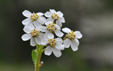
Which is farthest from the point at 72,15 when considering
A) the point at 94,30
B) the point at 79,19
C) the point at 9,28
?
the point at 9,28

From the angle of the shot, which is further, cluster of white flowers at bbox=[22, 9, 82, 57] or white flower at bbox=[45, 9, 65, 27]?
white flower at bbox=[45, 9, 65, 27]

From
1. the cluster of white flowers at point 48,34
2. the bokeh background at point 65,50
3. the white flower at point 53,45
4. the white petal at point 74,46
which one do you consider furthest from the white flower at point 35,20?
the bokeh background at point 65,50

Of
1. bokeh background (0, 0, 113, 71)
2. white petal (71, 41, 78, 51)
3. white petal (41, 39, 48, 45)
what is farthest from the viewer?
bokeh background (0, 0, 113, 71)

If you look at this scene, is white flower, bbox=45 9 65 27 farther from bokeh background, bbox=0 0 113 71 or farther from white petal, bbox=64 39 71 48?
bokeh background, bbox=0 0 113 71

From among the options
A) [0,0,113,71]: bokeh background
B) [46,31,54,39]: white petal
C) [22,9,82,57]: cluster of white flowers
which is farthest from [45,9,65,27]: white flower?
[0,0,113,71]: bokeh background

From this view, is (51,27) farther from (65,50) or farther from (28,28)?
(65,50)

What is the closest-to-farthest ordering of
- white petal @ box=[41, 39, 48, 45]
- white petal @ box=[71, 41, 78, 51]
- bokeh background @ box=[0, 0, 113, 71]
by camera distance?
white petal @ box=[41, 39, 48, 45], white petal @ box=[71, 41, 78, 51], bokeh background @ box=[0, 0, 113, 71]

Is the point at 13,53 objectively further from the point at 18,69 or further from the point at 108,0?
the point at 108,0

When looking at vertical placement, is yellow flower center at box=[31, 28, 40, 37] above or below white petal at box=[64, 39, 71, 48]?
above

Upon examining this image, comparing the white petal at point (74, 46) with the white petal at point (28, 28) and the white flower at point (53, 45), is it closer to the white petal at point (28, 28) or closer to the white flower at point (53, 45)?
the white flower at point (53, 45)
